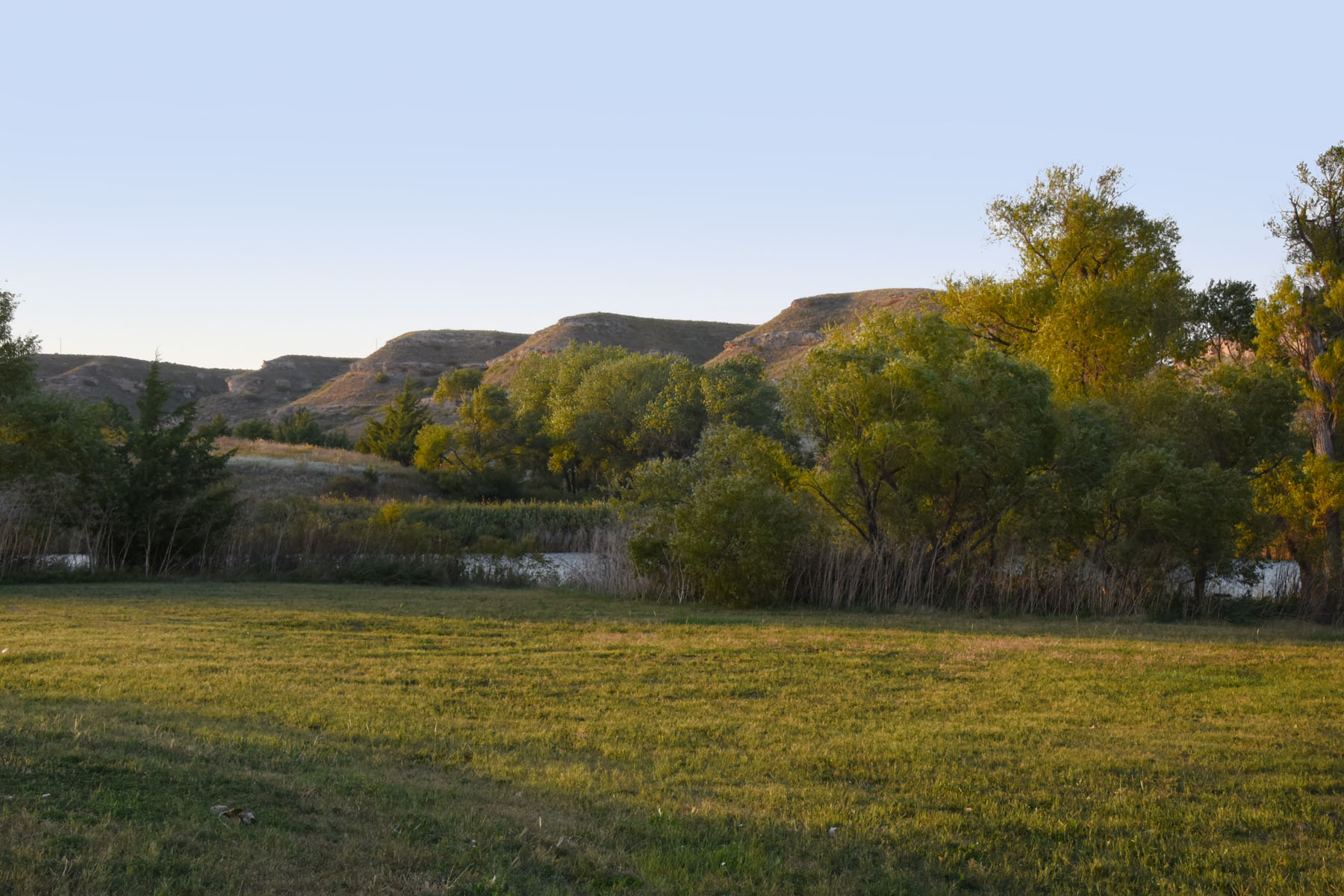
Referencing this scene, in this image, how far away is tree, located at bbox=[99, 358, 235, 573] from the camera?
2362 cm

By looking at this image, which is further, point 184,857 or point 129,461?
point 129,461

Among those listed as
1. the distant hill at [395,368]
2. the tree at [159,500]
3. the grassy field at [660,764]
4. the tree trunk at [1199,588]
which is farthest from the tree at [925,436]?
the distant hill at [395,368]

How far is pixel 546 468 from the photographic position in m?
62.3

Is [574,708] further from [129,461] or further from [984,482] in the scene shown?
[129,461]

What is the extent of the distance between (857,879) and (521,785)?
246 cm

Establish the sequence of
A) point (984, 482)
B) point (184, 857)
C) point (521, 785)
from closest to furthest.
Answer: point (184, 857) → point (521, 785) → point (984, 482)

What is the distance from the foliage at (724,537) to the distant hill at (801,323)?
236ft

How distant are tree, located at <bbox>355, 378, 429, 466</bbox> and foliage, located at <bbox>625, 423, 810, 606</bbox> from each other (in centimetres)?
4388

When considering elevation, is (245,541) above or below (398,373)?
below

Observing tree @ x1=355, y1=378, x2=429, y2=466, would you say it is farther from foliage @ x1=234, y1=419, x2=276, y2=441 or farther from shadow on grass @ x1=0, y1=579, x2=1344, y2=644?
shadow on grass @ x1=0, y1=579, x2=1344, y2=644

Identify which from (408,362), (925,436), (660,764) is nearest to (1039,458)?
(925,436)

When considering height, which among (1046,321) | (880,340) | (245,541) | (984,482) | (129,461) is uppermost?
(1046,321)

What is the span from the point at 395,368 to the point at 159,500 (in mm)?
111750

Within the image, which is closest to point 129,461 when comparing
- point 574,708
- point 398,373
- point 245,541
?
point 245,541
